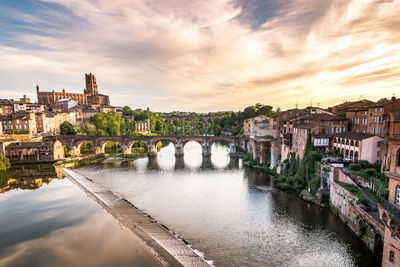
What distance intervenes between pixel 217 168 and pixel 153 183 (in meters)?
12.2

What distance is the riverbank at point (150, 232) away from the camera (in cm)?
1351

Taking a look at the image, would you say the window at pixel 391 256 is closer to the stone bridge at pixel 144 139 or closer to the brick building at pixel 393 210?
the brick building at pixel 393 210

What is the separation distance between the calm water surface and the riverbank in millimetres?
567

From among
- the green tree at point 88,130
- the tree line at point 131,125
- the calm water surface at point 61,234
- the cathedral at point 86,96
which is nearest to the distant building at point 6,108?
the tree line at point 131,125

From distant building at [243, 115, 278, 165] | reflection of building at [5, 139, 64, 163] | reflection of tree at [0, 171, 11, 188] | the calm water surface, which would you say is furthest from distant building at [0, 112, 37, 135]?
distant building at [243, 115, 278, 165]

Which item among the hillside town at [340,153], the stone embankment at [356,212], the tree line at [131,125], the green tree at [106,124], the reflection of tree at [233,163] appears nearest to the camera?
the hillside town at [340,153]

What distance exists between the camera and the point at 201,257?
13.9 meters

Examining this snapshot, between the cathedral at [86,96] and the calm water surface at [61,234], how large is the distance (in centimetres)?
7558

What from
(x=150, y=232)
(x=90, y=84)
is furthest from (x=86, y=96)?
(x=150, y=232)

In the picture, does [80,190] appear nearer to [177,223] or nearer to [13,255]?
[13,255]

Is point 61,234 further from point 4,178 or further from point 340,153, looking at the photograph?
point 340,153

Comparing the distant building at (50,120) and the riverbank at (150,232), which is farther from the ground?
the distant building at (50,120)

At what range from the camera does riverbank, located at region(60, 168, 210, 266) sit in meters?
13.5

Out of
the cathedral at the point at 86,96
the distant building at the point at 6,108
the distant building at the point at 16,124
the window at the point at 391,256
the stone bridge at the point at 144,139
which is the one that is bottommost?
the window at the point at 391,256
